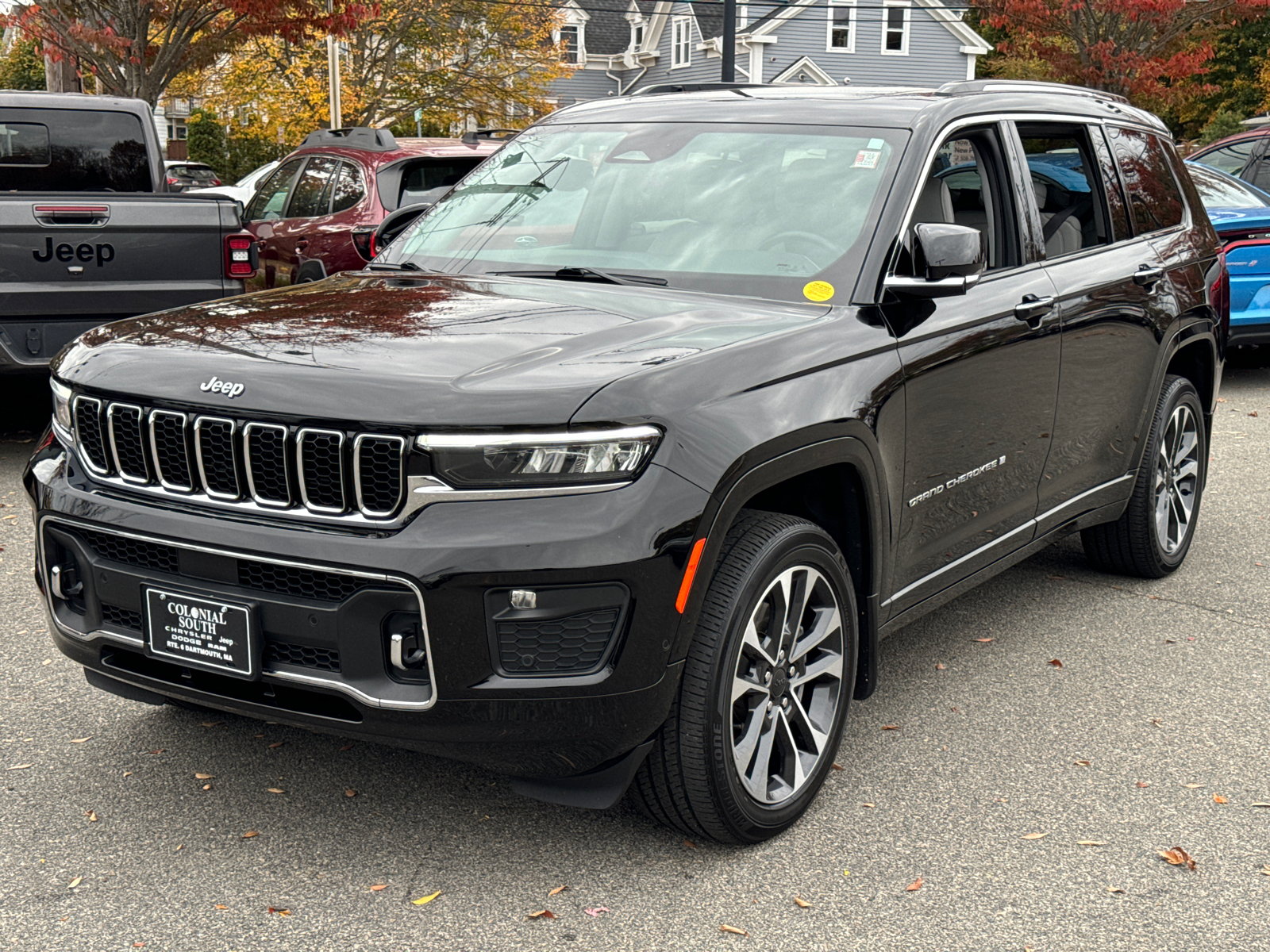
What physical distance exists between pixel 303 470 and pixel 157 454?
457 mm

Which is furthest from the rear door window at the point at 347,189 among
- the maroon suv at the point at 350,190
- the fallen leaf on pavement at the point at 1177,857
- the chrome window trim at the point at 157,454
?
the fallen leaf on pavement at the point at 1177,857

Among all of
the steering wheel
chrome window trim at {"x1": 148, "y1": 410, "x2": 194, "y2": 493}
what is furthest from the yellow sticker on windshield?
chrome window trim at {"x1": 148, "y1": 410, "x2": 194, "y2": 493}

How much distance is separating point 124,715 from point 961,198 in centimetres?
316

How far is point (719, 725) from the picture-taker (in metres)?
3.34

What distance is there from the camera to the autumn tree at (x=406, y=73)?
28.3 meters

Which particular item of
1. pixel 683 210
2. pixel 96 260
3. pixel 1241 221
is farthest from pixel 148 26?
pixel 683 210

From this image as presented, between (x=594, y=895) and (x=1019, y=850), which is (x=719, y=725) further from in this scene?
(x=1019, y=850)

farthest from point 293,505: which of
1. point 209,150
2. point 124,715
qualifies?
point 209,150

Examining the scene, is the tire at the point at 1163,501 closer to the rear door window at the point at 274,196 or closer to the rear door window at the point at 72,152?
the rear door window at the point at 72,152

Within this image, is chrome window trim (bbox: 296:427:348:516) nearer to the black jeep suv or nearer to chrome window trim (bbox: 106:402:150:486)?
the black jeep suv

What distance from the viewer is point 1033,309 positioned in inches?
181

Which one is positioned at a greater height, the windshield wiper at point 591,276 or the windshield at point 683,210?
the windshield at point 683,210

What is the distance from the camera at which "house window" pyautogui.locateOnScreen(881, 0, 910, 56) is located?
45906 mm

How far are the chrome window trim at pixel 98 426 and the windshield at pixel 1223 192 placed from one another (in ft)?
31.3
